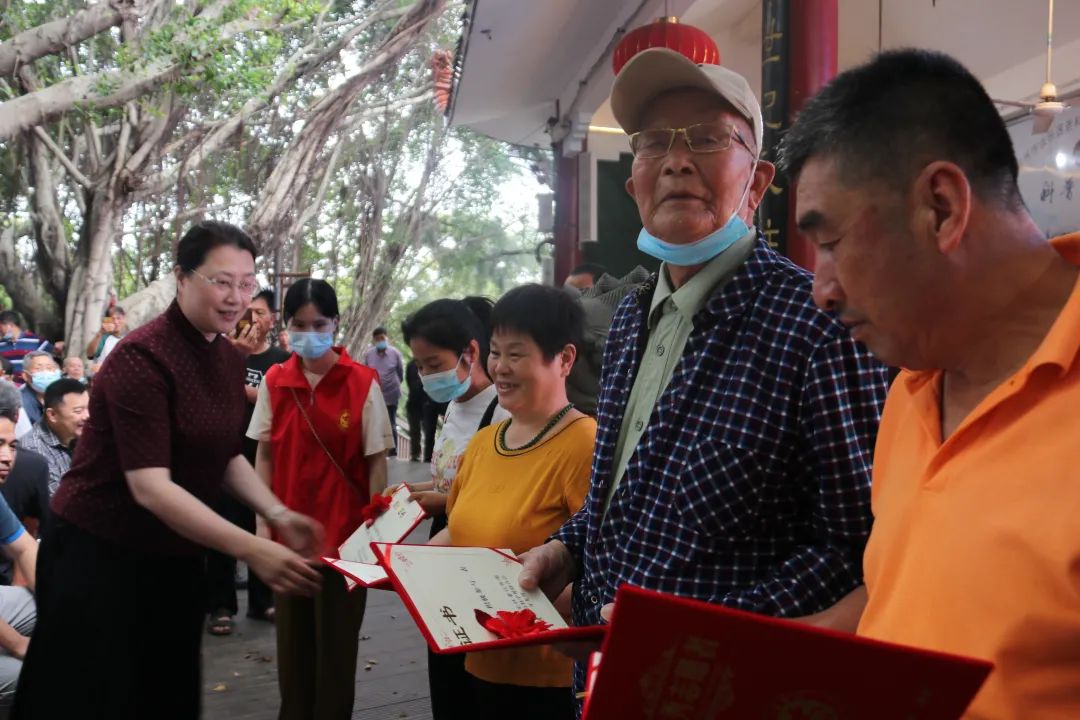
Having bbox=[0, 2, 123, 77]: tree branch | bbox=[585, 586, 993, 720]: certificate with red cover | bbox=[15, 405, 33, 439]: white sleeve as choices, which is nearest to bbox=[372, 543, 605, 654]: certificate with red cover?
bbox=[585, 586, 993, 720]: certificate with red cover

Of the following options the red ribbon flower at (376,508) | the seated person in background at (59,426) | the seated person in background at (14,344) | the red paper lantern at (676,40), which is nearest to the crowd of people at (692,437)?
the red ribbon flower at (376,508)

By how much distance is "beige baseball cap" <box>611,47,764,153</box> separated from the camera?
63.4 inches

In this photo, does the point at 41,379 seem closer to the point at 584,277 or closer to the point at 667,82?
the point at 584,277

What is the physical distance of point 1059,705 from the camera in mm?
816

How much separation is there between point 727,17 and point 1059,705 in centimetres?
681

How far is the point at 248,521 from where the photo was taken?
5395 millimetres

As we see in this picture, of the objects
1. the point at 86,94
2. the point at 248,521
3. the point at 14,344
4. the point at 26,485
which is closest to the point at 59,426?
the point at 26,485

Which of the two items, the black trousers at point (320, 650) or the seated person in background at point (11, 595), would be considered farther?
the black trousers at point (320, 650)

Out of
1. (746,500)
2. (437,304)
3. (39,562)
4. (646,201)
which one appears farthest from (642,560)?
(437,304)

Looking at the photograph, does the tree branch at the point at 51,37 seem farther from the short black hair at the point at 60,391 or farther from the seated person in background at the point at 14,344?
the short black hair at the point at 60,391

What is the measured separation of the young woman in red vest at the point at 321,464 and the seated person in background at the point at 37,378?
13.2 ft

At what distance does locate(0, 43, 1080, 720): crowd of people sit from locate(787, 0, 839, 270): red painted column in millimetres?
1514

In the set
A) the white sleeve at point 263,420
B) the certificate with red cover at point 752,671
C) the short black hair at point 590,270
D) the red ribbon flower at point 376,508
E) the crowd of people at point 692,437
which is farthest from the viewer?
the short black hair at point 590,270

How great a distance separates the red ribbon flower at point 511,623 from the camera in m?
1.43
